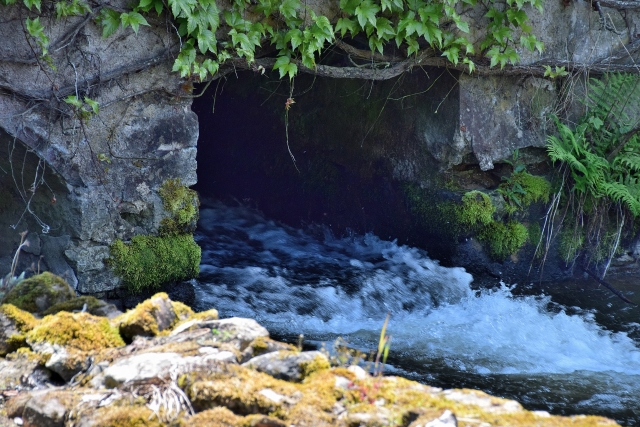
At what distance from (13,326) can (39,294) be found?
0.39 m

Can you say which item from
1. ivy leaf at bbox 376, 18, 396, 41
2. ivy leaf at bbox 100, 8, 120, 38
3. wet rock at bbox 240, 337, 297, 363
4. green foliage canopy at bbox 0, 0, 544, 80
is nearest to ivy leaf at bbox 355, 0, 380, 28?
green foliage canopy at bbox 0, 0, 544, 80

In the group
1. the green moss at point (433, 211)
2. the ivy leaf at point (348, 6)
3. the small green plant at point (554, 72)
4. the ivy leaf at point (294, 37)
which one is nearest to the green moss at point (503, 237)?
the green moss at point (433, 211)

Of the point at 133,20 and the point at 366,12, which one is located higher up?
the point at 366,12

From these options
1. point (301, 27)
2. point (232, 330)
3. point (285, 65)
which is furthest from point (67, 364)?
point (301, 27)

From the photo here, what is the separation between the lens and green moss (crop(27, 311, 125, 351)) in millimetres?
2803

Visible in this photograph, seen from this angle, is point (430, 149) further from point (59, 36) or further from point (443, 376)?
point (59, 36)

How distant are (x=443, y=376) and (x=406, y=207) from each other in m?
2.73

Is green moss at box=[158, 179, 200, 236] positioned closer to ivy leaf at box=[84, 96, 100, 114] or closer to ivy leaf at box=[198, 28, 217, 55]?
ivy leaf at box=[84, 96, 100, 114]

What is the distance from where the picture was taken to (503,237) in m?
6.39

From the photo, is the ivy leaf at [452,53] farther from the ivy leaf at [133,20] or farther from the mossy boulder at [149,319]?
the mossy boulder at [149,319]

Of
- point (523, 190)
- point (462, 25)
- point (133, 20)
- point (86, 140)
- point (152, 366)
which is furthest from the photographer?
point (523, 190)

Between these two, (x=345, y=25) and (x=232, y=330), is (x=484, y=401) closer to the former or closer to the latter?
(x=232, y=330)

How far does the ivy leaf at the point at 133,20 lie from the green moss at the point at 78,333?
2.39m

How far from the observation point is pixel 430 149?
6465mm
